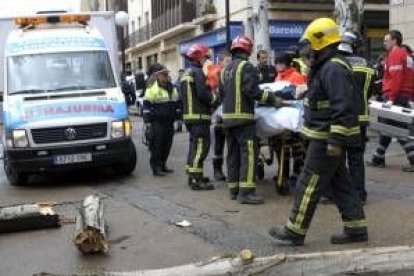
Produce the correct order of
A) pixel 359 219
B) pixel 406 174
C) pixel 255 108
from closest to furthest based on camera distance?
1. pixel 359 219
2. pixel 255 108
3. pixel 406 174

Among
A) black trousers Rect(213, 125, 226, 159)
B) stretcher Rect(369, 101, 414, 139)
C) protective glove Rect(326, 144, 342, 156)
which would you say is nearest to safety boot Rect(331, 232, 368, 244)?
protective glove Rect(326, 144, 342, 156)

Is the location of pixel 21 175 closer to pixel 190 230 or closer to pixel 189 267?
pixel 190 230

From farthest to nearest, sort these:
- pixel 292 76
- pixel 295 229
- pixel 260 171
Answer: pixel 260 171, pixel 292 76, pixel 295 229

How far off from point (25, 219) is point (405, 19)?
14465 mm

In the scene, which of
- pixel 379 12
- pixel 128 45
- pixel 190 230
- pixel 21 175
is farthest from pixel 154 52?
pixel 190 230

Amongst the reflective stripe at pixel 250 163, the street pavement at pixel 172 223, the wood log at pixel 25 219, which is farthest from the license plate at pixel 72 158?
the reflective stripe at pixel 250 163

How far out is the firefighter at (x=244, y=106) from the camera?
8.88 m

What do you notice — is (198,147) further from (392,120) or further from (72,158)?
(392,120)

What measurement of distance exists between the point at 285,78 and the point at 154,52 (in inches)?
1747

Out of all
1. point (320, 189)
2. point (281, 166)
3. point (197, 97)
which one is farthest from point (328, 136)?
point (197, 97)

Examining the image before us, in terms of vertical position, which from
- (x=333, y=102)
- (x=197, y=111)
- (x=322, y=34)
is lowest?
(x=197, y=111)

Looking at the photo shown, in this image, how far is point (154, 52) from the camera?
2116 inches

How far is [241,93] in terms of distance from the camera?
29.3ft

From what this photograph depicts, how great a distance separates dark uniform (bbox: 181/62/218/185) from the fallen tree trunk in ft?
13.2
